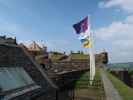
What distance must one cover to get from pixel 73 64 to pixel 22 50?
4170 centimetres

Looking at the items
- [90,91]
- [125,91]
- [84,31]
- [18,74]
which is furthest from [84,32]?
[18,74]

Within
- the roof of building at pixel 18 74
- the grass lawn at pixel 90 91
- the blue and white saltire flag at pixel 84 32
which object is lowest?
the grass lawn at pixel 90 91

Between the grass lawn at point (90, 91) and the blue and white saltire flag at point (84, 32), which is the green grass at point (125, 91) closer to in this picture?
the grass lawn at point (90, 91)

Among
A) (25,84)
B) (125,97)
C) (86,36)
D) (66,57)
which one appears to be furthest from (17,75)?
(66,57)

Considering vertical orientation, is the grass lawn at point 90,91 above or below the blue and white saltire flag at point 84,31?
below

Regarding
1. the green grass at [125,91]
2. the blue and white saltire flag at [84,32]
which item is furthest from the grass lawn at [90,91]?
the blue and white saltire flag at [84,32]

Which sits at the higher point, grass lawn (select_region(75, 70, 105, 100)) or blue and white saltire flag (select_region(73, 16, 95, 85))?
blue and white saltire flag (select_region(73, 16, 95, 85))

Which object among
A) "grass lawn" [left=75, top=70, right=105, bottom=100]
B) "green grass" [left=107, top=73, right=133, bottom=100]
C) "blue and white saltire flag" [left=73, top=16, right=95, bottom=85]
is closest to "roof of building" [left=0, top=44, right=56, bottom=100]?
"green grass" [left=107, top=73, right=133, bottom=100]

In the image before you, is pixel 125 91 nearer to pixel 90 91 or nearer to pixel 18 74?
pixel 90 91

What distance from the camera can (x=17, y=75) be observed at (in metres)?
10.2

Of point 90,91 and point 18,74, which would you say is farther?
point 90,91

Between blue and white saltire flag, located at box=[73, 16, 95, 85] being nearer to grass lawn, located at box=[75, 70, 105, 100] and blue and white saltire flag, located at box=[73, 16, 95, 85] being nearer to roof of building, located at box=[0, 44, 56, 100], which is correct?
grass lawn, located at box=[75, 70, 105, 100]

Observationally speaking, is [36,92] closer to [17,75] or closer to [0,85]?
[17,75]

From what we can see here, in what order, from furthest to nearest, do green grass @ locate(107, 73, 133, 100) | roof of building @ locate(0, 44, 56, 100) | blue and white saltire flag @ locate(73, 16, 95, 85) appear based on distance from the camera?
blue and white saltire flag @ locate(73, 16, 95, 85)
green grass @ locate(107, 73, 133, 100)
roof of building @ locate(0, 44, 56, 100)
